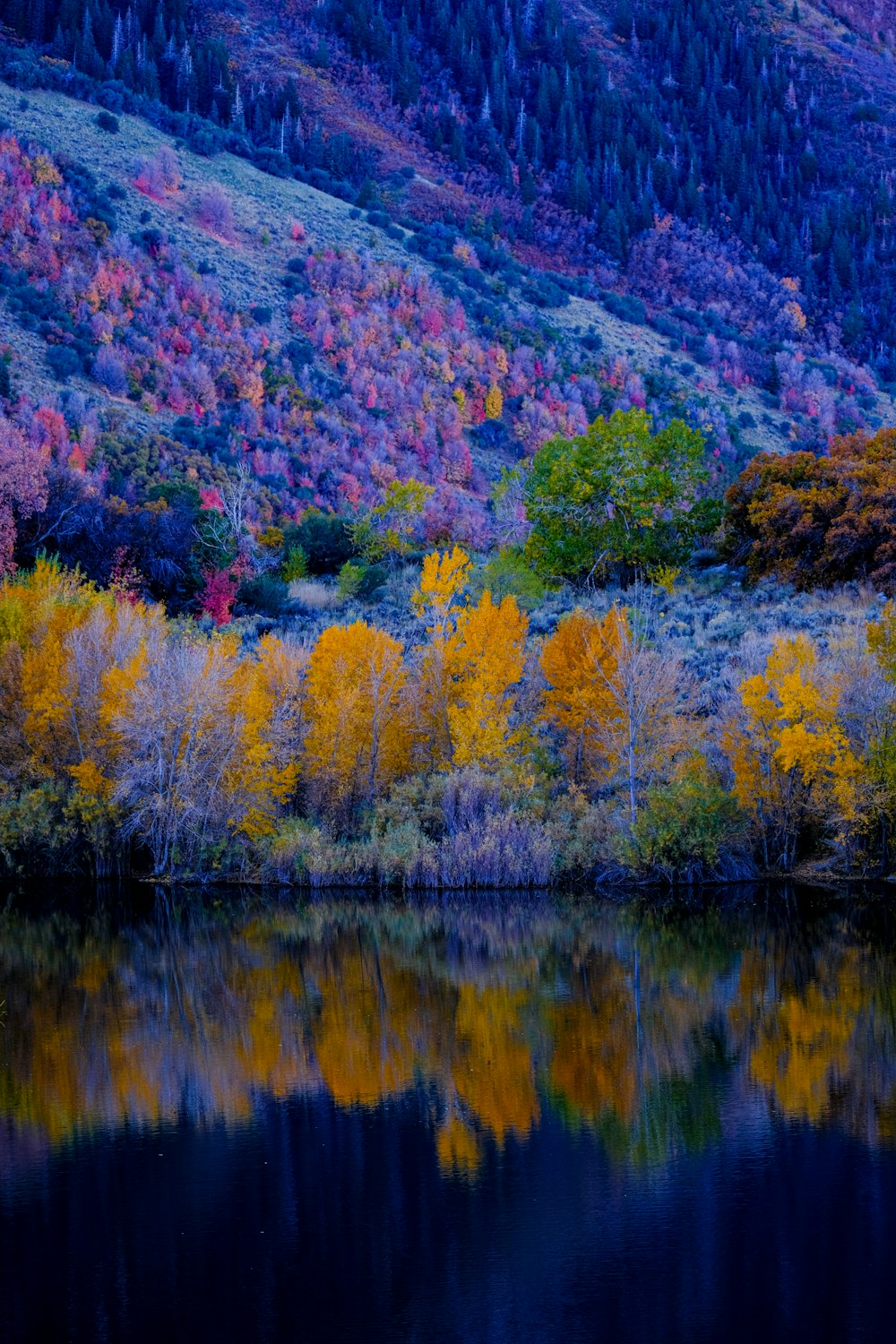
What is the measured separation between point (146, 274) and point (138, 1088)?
226ft

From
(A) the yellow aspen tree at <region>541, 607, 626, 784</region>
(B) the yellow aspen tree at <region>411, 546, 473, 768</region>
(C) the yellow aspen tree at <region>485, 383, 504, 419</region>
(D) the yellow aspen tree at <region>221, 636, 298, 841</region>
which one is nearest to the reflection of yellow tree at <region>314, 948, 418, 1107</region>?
(D) the yellow aspen tree at <region>221, 636, 298, 841</region>

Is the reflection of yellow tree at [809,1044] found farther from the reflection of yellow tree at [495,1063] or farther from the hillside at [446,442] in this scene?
the hillside at [446,442]

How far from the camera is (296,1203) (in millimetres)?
11484

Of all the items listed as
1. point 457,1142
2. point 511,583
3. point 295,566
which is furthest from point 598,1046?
point 295,566

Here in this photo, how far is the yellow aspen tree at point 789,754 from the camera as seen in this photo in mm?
26641

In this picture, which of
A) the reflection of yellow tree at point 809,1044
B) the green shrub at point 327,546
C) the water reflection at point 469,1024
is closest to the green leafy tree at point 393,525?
the green shrub at point 327,546

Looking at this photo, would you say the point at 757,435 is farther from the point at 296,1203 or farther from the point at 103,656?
the point at 296,1203

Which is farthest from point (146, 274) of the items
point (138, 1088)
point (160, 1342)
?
point (160, 1342)

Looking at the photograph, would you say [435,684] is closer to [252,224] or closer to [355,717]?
[355,717]

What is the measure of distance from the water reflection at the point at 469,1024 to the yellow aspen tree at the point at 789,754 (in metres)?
3.67

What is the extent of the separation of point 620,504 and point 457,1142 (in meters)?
33.8

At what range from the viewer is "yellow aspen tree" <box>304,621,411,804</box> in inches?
1219

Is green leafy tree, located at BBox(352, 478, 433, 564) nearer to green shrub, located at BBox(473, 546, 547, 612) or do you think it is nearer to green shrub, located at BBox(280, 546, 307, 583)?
green shrub, located at BBox(280, 546, 307, 583)

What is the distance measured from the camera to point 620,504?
→ 4459cm
